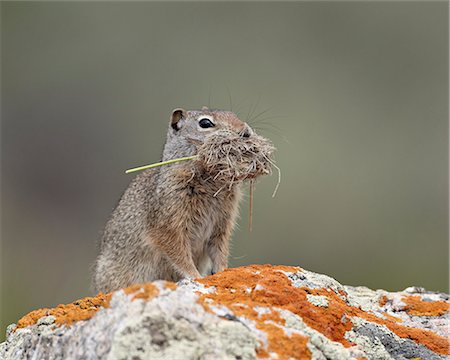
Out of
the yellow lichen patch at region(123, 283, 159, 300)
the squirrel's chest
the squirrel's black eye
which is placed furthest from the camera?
the squirrel's black eye

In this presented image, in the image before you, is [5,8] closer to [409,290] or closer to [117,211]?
[117,211]

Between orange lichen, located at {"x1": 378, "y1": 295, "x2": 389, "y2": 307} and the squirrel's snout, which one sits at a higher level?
the squirrel's snout

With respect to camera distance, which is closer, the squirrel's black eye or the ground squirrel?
the ground squirrel

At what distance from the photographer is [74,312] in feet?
16.3

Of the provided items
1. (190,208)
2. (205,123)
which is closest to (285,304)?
(190,208)

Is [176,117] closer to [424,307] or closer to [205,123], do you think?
[205,123]

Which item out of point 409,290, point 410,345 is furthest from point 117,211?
point 410,345

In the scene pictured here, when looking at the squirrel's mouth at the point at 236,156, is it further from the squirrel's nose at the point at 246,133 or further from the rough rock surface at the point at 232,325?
the rough rock surface at the point at 232,325

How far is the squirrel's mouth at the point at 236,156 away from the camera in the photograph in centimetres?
700

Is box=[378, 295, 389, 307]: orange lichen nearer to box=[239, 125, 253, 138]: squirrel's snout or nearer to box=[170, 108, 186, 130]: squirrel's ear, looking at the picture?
box=[239, 125, 253, 138]: squirrel's snout

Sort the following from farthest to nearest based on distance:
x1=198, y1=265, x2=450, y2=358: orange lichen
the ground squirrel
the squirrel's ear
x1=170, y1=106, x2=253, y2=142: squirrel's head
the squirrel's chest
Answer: the squirrel's ear, the squirrel's chest, x1=170, y1=106, x2=253, y2=142: squirrel's head, the ground squirrel, x1=198, y1=265, x2=450, y2=358: orange lichen

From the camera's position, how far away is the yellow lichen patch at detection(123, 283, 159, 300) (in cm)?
444

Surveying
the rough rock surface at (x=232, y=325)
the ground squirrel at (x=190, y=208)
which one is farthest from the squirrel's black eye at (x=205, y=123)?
the rough rock surface at (x=232, y=325)

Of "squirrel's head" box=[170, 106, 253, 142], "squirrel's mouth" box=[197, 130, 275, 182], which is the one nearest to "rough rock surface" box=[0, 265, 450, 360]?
"squirrel's mouth" box=[197, 130, 275, 182]
